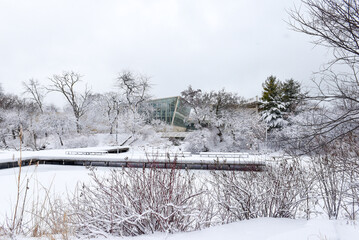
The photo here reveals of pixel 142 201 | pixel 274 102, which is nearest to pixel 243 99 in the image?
pixel 274 102

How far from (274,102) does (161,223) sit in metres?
24.1

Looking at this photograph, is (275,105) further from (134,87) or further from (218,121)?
(134,87)

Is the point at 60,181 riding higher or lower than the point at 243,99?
lower

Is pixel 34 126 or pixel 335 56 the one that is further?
pixel 34 126

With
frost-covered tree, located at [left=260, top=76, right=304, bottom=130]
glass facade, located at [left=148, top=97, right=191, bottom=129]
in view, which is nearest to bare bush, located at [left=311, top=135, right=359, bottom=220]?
frost-covered tree, located at [left=260, top=76, right=304, bottom=130]

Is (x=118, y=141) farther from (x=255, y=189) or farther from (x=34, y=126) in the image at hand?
(x=255, y=189)

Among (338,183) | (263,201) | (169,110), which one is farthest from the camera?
(169,110)

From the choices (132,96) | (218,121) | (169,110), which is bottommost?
(218,121)

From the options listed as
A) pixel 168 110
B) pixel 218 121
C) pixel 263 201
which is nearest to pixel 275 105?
pixel 218 121

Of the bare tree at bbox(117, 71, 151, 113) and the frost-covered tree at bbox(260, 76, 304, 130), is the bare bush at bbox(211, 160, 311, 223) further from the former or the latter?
the bare tree at bbox(117, 71, 151, 113)

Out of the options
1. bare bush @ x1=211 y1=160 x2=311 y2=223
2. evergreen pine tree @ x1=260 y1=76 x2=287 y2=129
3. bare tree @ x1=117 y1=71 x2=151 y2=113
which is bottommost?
bare bush @ x1=211 y1=160 x2=311 y2=223

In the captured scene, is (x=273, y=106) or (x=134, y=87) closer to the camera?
(x=273, y=106)

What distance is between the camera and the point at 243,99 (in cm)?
2641

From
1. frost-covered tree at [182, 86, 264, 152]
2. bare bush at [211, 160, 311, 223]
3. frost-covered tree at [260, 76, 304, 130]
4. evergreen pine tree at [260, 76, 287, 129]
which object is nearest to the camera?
bare bush at [211, 160, 311, 223]
